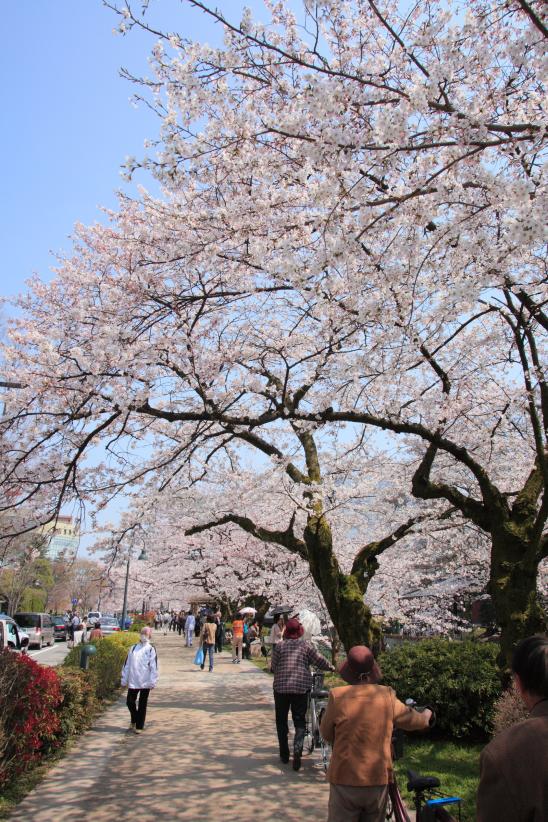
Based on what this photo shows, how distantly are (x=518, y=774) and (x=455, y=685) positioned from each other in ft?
20.1

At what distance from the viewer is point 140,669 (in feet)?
28.0

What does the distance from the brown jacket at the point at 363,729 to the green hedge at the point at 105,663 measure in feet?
24.6

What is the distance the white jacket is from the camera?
849 cm

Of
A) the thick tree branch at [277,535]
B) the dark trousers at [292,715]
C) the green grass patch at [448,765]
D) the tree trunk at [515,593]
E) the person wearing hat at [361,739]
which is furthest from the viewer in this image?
the thick tree branch at [277,535]

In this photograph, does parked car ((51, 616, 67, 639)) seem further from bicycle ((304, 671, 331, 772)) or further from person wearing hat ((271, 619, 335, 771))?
person wearing hat ((271, 619, 335, 771))

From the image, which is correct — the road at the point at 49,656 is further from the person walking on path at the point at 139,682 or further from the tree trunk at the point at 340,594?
the tree trunk at the point at 340,594

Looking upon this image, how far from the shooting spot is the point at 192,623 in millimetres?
28266

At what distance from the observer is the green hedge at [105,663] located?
10.7 meters

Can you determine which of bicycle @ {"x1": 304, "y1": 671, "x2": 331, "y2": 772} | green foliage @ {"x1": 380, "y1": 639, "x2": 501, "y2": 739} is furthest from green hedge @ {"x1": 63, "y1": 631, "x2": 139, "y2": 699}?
green foliage @ {"x1": 380, "y1": 639, "x2": 501, "y2": 739}

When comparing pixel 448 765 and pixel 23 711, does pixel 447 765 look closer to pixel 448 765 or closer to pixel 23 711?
pixel 448 765

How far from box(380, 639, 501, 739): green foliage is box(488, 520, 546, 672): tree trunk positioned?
0.51m

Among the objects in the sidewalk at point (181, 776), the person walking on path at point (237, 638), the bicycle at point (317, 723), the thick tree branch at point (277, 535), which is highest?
the thick tree branch at point (277, 535)

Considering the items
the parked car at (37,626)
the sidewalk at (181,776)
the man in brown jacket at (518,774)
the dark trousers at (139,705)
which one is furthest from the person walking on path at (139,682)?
the parked car at (37,626)

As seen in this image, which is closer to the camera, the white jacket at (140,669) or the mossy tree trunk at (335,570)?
the white jacket at (140,669)
